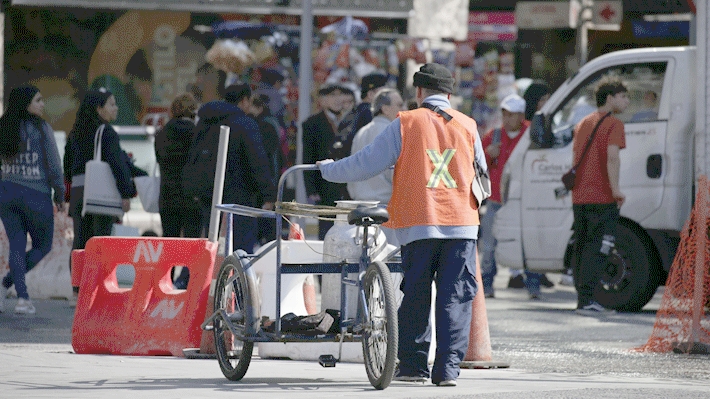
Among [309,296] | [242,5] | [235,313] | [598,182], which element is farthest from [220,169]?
[242,5]

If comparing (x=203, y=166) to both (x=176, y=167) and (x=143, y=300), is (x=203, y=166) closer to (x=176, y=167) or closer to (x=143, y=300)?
(x=176, y=167)

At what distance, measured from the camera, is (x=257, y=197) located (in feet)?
39.4

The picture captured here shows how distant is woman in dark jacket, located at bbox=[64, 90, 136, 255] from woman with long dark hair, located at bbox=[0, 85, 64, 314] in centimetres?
44

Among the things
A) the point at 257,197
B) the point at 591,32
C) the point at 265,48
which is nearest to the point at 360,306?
the point at 257,197

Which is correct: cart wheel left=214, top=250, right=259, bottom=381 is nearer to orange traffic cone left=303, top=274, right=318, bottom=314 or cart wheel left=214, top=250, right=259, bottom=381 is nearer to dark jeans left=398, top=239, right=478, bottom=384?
dark jeans left=398, top=239, right=478, bottom=384

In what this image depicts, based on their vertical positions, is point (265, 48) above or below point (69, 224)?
above

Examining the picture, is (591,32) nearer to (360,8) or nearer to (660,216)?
(360,8)

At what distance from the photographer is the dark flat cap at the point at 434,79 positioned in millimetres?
8125

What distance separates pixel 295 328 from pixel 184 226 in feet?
16.4

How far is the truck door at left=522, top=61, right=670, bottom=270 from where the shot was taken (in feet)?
43.5

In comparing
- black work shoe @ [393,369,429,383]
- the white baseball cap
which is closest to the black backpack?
black work shoe @ [393,369,429,383]

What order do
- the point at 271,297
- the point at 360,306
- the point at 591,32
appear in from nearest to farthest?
the point at 360,306 < the point at 271,297 < the point at 591,32

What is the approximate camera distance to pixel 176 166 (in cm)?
1284

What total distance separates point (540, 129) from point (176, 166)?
10.6ft
